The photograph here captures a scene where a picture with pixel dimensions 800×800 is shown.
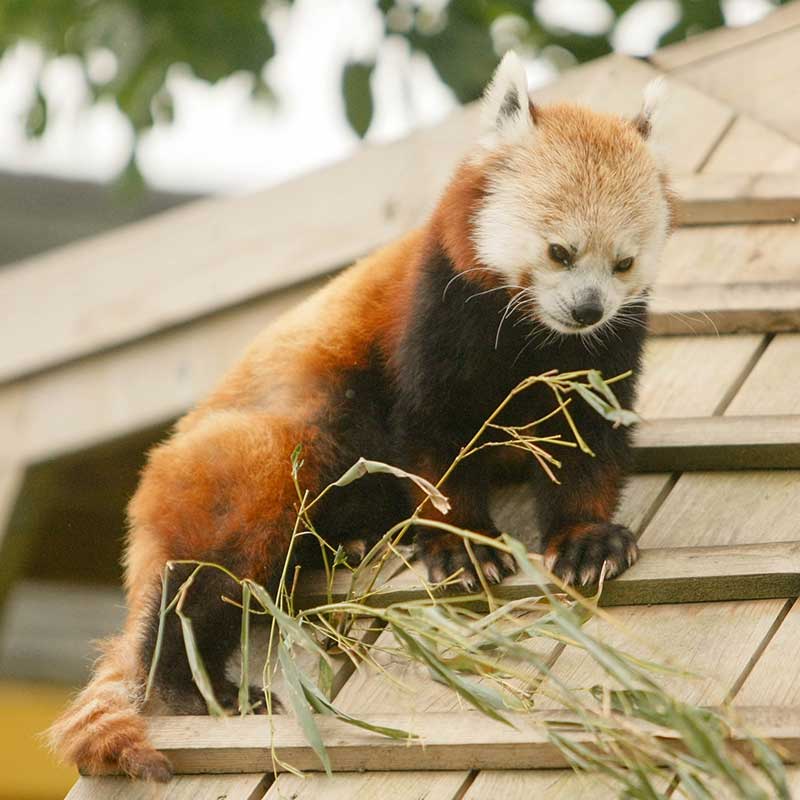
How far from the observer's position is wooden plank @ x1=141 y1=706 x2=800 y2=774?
6.55ft

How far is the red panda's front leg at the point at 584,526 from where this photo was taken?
2.51 meters

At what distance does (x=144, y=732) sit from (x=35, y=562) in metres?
4.31

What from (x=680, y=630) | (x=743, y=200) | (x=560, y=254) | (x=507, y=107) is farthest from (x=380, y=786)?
(x=743, y=200)

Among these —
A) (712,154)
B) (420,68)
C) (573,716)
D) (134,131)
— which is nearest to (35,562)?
(134,131)

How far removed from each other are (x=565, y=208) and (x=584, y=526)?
0.74 m

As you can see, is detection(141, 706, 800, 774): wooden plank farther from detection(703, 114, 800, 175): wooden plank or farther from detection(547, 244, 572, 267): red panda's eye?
detection(703, 114, 800, 175): wooden plank

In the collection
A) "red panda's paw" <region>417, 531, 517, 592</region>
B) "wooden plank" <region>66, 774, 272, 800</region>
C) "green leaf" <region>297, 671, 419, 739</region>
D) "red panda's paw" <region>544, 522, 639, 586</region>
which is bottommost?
"wooden plank" <region>66, 774, 272, 800</region>

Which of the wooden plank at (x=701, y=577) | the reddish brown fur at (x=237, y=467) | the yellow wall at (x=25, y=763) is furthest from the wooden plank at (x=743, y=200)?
the yellow wall at (x=25, y=763)

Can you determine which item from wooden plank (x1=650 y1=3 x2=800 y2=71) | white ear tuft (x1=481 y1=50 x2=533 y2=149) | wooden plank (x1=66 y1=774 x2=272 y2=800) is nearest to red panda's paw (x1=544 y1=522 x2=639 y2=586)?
wooden plank (x1=66 y1=774 x2=272 y2=800)

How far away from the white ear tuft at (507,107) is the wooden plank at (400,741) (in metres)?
1.49

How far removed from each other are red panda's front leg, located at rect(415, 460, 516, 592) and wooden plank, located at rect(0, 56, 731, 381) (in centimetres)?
149

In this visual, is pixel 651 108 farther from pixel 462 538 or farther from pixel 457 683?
pixel 457 683

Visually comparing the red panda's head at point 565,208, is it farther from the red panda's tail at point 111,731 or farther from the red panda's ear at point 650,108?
the red panda's tail at point 111,731

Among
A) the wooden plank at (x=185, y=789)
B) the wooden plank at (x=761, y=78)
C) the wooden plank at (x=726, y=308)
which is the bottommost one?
the wooden plank at (x=185, y=789)
